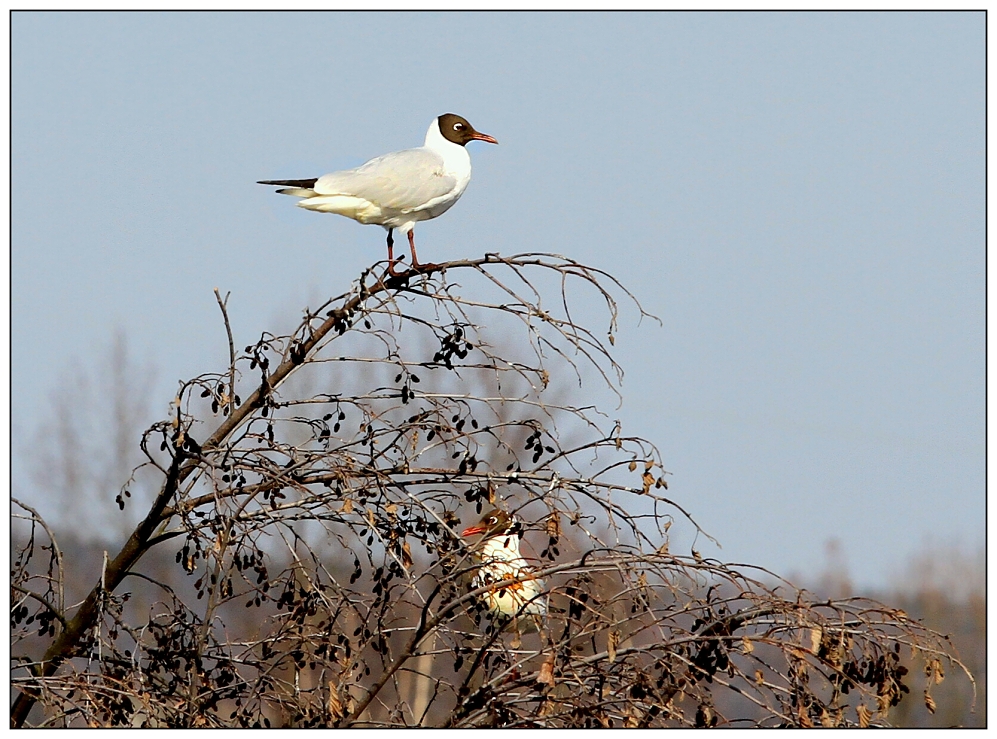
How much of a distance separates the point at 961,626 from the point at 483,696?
33.0 ft

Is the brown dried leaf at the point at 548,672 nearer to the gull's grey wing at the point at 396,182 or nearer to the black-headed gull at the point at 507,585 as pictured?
the black-headed gull at the point at 507,585

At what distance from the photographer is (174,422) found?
386cm

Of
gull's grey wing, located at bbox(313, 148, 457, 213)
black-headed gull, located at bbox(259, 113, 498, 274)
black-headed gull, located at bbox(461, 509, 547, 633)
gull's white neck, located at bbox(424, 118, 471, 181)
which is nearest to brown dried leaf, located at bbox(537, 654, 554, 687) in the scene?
black-headed gull, located at bbox(461, 509, 547, 633)

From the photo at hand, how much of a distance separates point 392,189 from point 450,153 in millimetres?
633

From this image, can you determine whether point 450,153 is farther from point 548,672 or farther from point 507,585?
point 548,672

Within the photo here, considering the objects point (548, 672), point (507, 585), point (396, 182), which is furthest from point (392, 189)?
point (548, 672)

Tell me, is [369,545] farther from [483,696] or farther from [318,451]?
[483,696]

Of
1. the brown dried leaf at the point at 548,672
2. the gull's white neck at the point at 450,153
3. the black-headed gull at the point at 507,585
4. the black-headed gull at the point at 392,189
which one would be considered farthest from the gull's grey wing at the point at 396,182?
the brown dried leaf at the point at 548,672

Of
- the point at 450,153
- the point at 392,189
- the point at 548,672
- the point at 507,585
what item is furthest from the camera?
the point at 450,153

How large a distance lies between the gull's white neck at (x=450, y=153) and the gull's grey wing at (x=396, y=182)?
0.11 meters

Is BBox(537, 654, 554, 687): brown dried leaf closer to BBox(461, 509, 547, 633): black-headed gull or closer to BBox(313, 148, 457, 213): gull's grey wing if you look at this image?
BBox(461, 509, 547, 633): black-headed gull

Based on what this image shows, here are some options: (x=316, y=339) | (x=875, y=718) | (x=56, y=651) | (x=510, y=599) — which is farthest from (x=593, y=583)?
(x=56, y=651)

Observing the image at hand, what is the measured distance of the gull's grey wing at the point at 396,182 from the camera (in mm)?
5262

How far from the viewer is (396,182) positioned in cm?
535
